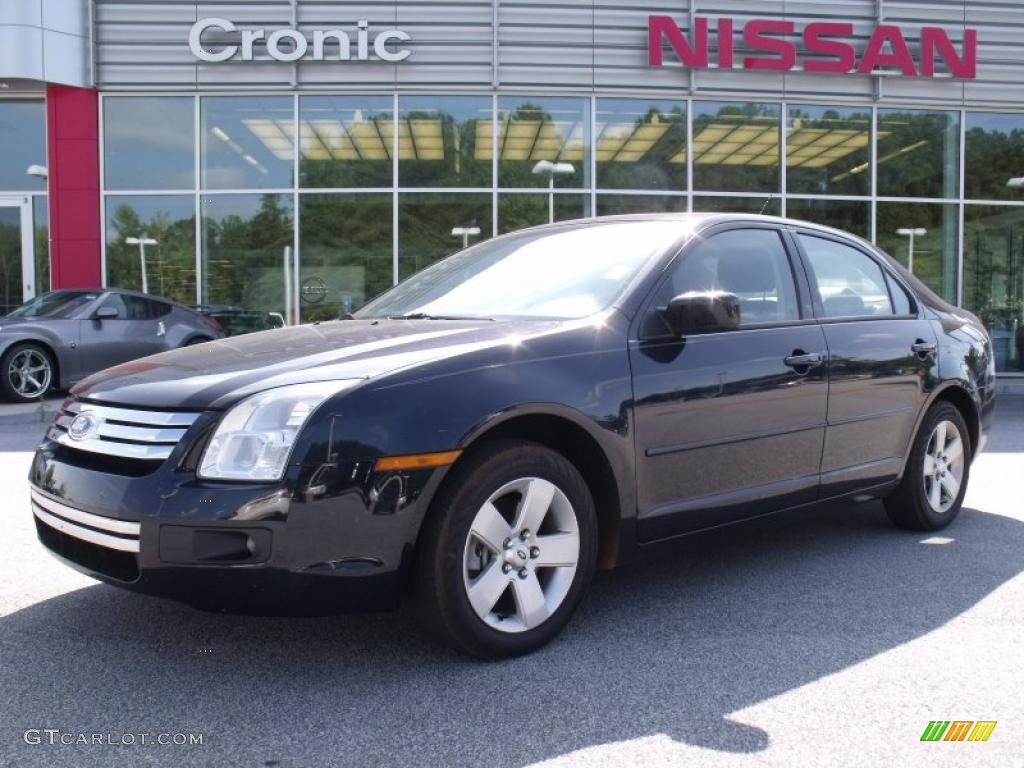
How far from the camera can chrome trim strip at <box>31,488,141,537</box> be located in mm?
2791

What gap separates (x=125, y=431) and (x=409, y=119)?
12.2m

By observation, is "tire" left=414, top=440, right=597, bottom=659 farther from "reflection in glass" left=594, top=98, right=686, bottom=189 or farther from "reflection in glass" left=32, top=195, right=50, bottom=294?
"reflection in glass" left=32, top=195, right=50, bottom=294

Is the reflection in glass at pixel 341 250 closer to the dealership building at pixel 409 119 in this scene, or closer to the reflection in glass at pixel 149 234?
the dealership building at pixel 409 119

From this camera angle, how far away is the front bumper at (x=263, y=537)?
2.73 m

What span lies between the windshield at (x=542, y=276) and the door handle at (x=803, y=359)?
26.9 inches

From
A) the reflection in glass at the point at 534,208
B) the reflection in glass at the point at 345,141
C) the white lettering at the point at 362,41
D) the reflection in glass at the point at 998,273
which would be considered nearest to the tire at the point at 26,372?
the reflection in glass at the point at 345,141

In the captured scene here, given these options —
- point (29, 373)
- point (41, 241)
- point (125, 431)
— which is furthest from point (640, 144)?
point (125, 431)

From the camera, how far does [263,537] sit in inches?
107

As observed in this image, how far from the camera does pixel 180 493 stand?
8.98ft

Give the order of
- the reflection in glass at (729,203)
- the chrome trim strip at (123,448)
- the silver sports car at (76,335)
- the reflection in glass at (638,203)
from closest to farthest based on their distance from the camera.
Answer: the chrome trim strip at (123,448) → the silver sports car at (76,335) → the reflection in glass at (638,203) → the reflection in glass at (729,203)

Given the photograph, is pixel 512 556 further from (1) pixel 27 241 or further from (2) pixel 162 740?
(1) pixel 27 241

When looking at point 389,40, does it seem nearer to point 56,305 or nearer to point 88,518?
point 56,305

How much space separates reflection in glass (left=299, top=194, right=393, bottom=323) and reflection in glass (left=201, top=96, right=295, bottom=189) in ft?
2.50

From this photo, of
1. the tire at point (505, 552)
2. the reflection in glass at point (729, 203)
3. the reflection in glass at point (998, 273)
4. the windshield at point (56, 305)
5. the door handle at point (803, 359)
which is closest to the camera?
the tire at point (505, 552)
